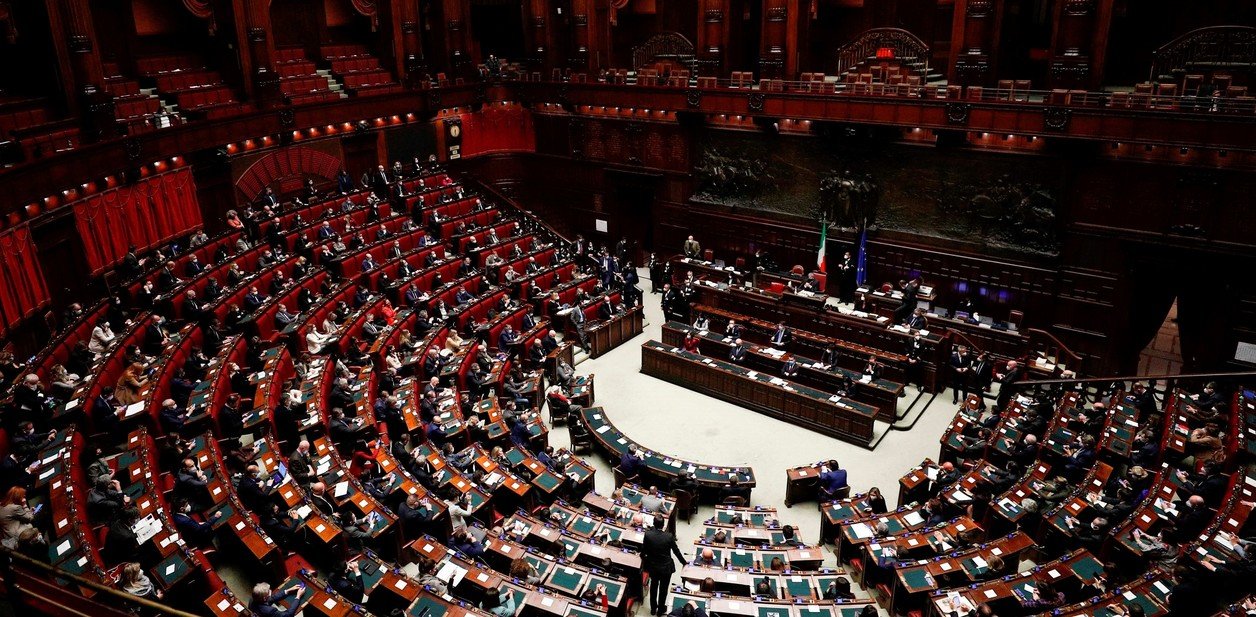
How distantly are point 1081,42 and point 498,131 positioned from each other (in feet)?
53.2

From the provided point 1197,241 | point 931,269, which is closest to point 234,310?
point 931,269

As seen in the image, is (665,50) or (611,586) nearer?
(611,586)

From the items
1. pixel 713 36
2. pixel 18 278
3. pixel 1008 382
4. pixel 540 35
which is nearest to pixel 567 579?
pixel 1008 382

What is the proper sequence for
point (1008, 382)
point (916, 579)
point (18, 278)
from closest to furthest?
point (916, 579) → point (18, 278) → point (1008, 382)

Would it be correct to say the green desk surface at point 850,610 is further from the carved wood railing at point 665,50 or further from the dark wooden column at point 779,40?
the carved wood railing at point 665,50

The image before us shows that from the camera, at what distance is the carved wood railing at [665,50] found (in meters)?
22.3

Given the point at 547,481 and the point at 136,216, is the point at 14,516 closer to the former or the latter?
the point at 547,481

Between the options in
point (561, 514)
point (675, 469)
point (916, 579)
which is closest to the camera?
point (916, 579)

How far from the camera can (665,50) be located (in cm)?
2278

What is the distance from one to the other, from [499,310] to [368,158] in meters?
8.29

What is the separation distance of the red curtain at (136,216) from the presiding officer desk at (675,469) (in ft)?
36.0

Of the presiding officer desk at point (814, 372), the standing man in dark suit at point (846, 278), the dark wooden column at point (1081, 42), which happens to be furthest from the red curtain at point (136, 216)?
the dark wooden column at point (1081, 42)

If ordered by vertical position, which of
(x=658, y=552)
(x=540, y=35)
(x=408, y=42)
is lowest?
(x=658, y=552)

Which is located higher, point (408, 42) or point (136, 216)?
point (408, 42)
